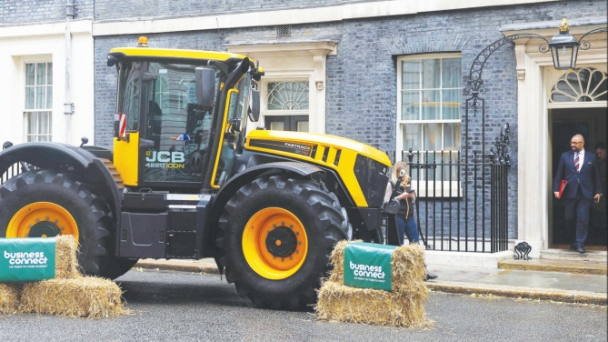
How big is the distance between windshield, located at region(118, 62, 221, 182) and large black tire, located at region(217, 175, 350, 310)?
2.71 feet

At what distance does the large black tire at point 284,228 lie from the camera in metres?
9.08

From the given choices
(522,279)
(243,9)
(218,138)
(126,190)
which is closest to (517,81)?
(522,279)

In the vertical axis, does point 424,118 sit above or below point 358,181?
above

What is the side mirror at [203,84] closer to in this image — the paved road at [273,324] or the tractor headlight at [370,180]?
the tractor headlight at [370,180]

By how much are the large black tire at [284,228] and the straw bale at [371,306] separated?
0.45m

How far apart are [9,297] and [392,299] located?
12.1 feet

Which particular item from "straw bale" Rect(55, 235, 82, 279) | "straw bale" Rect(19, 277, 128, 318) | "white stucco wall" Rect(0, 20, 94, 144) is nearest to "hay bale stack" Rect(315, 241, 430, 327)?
"straw bale" Rect(19, 277, 128, 318)

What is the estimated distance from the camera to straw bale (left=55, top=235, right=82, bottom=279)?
8867 millimetres

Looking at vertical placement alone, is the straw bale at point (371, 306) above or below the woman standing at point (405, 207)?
below

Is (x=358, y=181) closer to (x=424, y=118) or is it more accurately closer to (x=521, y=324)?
(x=521, y=324)

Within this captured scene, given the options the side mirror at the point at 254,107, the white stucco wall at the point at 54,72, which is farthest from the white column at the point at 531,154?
the white stucco wall at the point at 54,72

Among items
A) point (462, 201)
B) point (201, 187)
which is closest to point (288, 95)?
point (462, 201)

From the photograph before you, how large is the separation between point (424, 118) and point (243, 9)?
391 centimetres

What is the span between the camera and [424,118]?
50.0 ft
